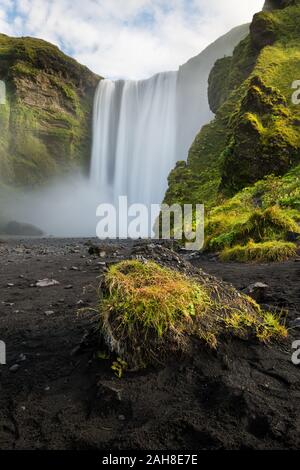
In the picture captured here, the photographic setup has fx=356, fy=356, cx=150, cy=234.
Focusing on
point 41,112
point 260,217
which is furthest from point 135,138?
point 260,217

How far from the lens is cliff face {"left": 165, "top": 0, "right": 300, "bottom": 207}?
16.4 metres

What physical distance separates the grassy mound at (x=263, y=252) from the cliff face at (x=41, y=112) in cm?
4143

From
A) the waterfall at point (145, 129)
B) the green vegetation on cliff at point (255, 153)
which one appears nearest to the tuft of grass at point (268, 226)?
the green vegetation on cliff at point (255, 153)

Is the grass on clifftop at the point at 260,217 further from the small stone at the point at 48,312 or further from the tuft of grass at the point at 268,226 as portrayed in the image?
the small stone at the point at 48,312

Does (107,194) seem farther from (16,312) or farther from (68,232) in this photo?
(16,312)

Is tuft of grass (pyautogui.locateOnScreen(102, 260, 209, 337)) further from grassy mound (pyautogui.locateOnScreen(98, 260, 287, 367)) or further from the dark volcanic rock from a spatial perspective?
the dark volcanic rock

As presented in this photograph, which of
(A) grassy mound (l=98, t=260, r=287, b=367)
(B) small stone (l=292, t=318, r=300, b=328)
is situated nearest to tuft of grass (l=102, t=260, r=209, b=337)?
(A) grassy mound (l=98, t=260, r=287, b=367)

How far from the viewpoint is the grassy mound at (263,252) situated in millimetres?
8234

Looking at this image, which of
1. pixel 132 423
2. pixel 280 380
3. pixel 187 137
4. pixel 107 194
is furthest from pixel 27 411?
pixel 107 194

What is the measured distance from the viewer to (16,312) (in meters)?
5.24

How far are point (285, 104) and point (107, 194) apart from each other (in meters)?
32.0

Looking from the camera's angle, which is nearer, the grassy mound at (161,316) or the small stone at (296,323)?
the grassy mound at (161,316)

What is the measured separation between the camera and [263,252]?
27.9ft

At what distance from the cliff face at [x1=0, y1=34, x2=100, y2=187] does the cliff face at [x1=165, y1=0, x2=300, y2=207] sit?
2426 centimetres
